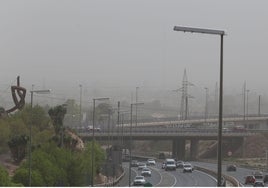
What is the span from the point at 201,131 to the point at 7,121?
63402mm

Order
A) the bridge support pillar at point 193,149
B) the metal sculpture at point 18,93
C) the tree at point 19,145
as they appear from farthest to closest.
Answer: the bridge support pillar at point 193,149, the metal sculpture at point 18,93, the tree at point 19,145

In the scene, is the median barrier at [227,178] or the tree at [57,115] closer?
the median barrier at [227,178]

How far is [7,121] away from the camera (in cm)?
9888

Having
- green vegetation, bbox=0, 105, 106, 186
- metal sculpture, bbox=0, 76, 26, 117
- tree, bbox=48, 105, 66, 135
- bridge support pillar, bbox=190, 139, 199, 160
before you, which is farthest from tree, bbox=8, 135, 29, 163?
bridge support pillar, bbox=190, 139, 199, 160

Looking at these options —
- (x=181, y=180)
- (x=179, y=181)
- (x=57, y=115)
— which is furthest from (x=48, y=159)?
(x=181, y=180)

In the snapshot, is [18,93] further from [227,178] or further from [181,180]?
[227,178]

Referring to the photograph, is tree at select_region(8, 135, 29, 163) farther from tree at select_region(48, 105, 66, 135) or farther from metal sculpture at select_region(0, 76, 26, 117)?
metal sculpture at select_region(0, 76, 26, 117)

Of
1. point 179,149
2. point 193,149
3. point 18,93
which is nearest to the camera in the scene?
point 18,93

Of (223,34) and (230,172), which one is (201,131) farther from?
(223,34)

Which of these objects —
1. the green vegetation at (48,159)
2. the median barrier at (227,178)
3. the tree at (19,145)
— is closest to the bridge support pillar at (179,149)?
the median barrier at (227,178)

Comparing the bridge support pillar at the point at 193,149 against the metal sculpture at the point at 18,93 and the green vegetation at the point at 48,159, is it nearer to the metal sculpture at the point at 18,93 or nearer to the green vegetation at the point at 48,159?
the green vegetation at the point at 48,159

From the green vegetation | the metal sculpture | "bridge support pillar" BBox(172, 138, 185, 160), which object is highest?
the metal sculpture

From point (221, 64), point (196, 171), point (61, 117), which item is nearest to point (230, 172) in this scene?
point (196, 171)

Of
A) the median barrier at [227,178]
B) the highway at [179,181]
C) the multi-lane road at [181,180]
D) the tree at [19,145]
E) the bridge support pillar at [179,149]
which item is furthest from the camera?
the bridge support pillar at [179,149]
